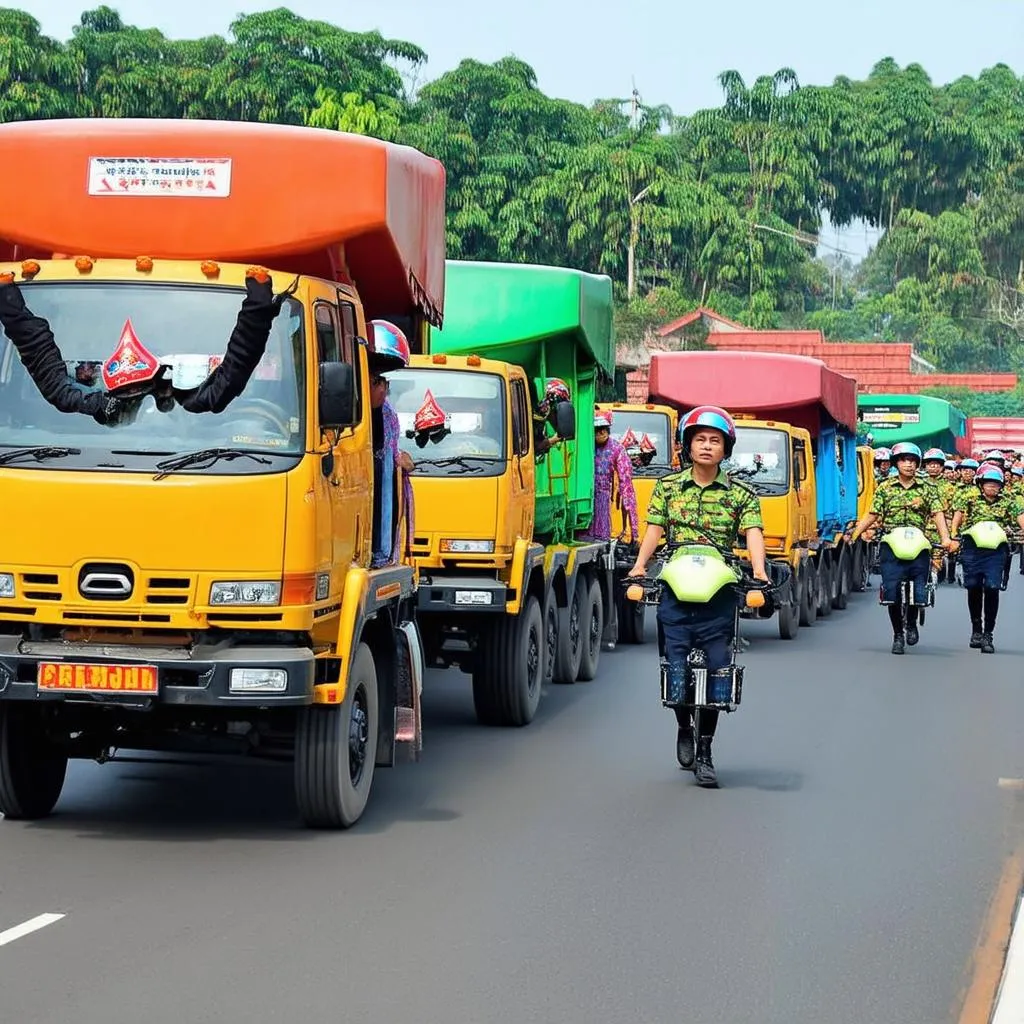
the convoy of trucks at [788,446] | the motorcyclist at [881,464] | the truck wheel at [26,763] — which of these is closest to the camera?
the truck wheel at [26,763]

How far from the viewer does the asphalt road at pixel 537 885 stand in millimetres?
6070

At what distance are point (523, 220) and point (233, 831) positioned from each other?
65.8m

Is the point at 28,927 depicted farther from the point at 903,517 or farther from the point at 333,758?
the point at 903,517

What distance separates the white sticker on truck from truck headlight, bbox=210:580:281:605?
1851 millimetres

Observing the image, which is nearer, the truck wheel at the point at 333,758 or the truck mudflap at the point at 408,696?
the truck wheel at the point at 333,758

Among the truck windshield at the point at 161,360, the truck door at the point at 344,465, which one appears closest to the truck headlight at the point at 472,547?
the truck door at the point at 344,465

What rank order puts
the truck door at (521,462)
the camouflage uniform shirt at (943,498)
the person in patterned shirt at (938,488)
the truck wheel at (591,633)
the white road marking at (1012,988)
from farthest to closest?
1. the person in patterned shirt at (938,488)
2. the camouflage uniform shirt at (943,498)
3. the truck wheel at (591,633)
4. the truck door at (521,462)
5. the white road marking at (1012,988)

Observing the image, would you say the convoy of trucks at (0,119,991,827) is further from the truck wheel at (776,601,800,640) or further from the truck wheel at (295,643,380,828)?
the truck wheel at (776,601,800,640)

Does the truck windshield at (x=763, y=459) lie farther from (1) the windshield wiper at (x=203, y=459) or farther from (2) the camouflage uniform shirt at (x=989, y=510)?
(1) the windshield wiper at (x=203, y=459)

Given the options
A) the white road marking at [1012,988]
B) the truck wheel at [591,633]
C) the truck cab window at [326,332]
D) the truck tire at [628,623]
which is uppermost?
the truck cab window at [326,332]

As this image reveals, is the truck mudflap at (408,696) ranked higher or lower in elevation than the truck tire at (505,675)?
higher

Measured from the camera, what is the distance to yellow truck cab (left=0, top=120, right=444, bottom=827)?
26.3ft

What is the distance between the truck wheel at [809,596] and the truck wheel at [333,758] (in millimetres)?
13738

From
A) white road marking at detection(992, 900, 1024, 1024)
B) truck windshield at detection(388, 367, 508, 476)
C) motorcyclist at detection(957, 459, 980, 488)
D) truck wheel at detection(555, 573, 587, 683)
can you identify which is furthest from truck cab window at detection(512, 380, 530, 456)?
motorcyclist at detection(957, 459, 980, 488)
